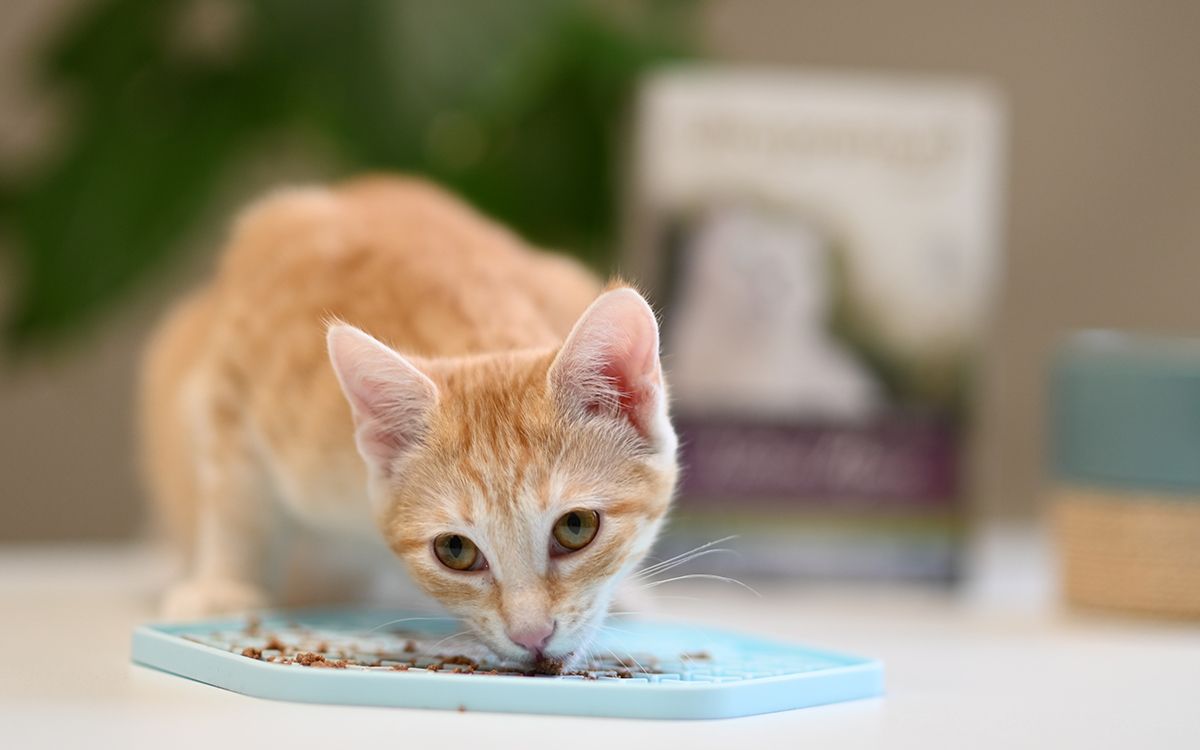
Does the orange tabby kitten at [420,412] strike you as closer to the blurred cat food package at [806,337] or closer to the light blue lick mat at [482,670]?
the light blue lick mat at [482,670]

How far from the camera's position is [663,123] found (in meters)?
1.84

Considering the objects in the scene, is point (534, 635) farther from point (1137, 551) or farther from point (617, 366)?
point (1137, 551)

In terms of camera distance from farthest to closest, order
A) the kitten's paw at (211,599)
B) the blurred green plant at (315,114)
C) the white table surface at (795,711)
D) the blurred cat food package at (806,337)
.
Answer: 1. the blurred green plant at (315,114)
2. the blurred cat food package at (806,337)
3. the kitten's paw at (211,599)
4. the white table surface at (795,711)

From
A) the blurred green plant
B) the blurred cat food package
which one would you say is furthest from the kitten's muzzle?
the blurred green plant

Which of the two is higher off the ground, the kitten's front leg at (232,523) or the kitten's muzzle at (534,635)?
the kitten's front leg at (232,523)

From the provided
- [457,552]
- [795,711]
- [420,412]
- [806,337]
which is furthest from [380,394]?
[806,337]

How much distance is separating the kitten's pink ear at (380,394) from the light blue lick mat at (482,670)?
163 mm

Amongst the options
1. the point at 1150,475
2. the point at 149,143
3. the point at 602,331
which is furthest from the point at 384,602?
the point at 149,143

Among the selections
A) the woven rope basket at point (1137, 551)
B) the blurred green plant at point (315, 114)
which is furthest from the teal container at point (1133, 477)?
the blurred green plant at point (315, 114)

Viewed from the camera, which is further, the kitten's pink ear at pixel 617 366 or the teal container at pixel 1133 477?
the teal container at pixel 1133 477

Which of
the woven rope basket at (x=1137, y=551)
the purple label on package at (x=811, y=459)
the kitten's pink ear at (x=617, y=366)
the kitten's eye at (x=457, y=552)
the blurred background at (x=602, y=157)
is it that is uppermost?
the blurred background at (x=602, y=157)

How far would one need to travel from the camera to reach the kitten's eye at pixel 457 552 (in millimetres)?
1049

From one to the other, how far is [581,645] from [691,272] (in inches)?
34.1

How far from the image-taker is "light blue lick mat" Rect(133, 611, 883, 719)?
0.94 meters
